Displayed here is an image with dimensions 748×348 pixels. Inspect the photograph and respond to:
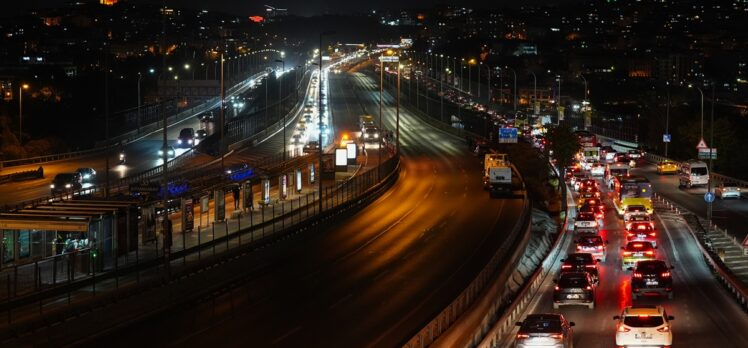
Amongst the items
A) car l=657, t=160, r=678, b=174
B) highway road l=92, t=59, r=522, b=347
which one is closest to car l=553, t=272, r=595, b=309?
highway road l=92, t=59, r=522, b=347

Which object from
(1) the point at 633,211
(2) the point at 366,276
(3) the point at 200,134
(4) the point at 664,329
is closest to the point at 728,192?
(1) the point at 633,211

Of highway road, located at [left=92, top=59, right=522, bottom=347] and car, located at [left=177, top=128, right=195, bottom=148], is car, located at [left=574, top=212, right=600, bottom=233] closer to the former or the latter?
highway road, located at [left=92, top=59, right=522, bottom=347]

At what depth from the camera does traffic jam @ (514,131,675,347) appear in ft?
86.8

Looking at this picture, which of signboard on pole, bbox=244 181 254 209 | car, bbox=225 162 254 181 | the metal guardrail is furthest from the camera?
car, bbox=225 162 254 181

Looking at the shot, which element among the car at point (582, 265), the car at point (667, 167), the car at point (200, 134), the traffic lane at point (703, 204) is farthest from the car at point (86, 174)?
the car at point (667, 167)

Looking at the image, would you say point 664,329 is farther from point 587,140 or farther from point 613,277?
point 587,140

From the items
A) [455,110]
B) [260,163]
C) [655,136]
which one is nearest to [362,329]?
[260,163]

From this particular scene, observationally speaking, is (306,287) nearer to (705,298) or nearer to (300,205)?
(705,298)

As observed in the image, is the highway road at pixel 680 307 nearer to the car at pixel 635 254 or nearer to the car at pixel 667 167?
the car at pixel 635 254

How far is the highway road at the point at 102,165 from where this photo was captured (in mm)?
64250

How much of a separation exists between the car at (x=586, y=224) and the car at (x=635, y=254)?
1203 cm

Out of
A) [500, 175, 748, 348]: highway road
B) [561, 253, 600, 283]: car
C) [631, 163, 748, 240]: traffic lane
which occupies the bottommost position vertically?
[631, 163, 748, 240]: traffic lane

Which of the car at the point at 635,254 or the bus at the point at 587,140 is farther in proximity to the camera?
the bus at the point at 587,140

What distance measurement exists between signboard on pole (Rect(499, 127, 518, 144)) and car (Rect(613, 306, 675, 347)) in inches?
2860
